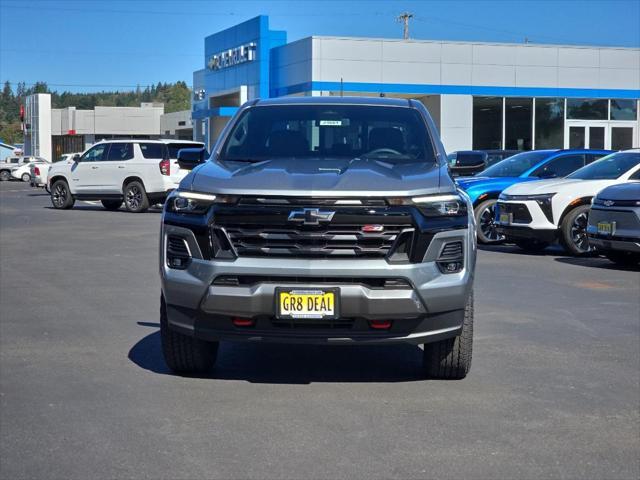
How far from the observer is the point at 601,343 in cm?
836

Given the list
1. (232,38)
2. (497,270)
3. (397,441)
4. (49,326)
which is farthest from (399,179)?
(232,38)

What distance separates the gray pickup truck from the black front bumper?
886 centimetres

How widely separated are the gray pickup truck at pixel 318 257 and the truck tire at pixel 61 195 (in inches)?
911

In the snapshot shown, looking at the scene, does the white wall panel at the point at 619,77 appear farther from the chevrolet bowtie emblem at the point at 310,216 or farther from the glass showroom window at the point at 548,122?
the chevrolet bowtie emblem at the point at 310,216

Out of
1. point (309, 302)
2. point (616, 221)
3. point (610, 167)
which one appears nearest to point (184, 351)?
point (309, 302)

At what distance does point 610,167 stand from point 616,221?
231 centimetres

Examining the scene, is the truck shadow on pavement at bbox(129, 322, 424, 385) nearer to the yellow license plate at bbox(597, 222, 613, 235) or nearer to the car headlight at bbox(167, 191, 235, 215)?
the car headlight at bbox(167, 191, 235, 215)

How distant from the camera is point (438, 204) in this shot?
20.6 feet

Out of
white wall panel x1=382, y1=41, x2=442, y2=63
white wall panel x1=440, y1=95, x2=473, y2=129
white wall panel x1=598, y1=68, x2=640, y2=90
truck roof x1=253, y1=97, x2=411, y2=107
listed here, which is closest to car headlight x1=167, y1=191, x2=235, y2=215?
truck roof x1=253, y1=97, x2=411, y2=107

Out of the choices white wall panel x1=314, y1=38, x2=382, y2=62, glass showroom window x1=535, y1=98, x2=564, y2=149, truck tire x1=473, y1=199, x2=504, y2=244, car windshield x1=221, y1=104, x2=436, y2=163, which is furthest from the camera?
glass showroom window x1=535, y1=98, x2=564, y2=149

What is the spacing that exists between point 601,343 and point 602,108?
34596 millimetres

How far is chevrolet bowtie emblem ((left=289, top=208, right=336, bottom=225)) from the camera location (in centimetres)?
612

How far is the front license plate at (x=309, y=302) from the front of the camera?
6.05 meters

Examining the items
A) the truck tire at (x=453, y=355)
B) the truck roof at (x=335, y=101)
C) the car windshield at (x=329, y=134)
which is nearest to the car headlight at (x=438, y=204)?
the truck tire at (x=453, y=355)
